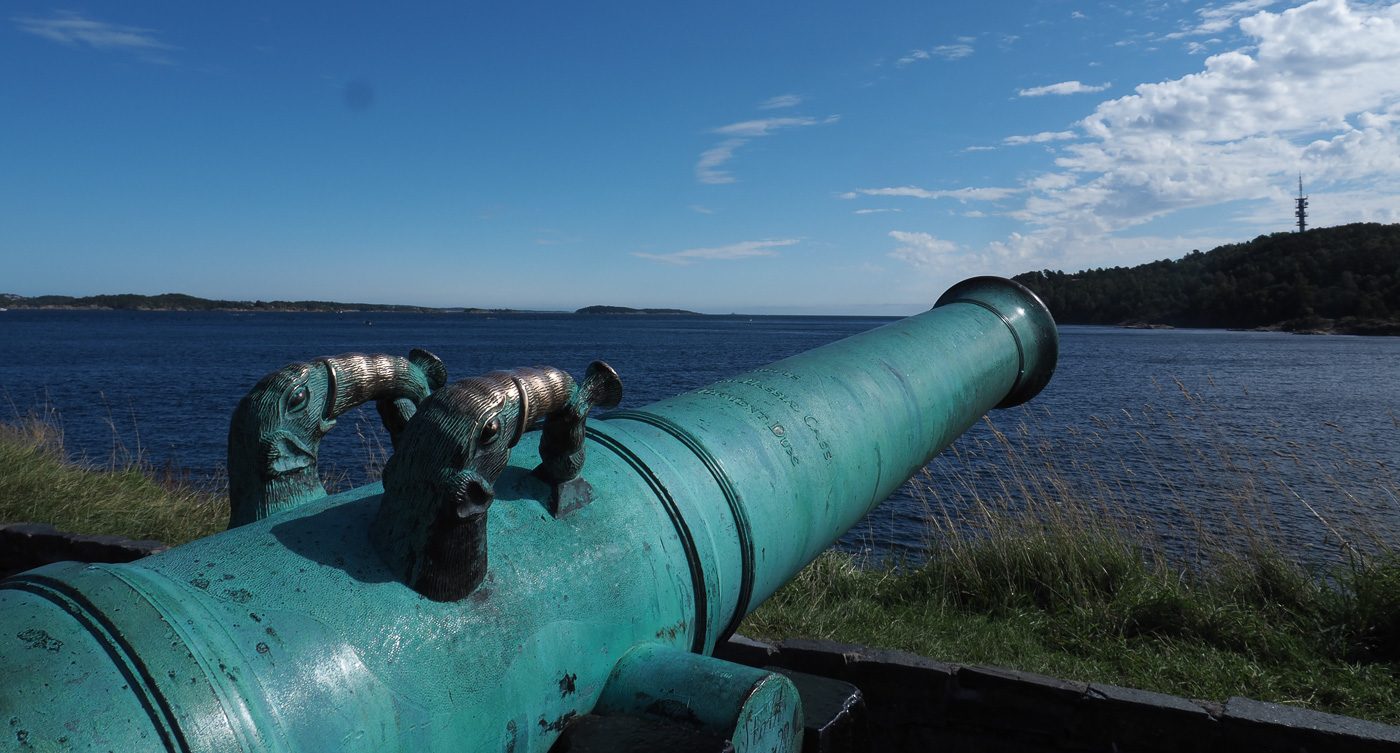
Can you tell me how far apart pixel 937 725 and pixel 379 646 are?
272 cm

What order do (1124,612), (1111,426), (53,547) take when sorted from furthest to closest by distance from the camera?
(1111,426), (53,547), (1124,612)

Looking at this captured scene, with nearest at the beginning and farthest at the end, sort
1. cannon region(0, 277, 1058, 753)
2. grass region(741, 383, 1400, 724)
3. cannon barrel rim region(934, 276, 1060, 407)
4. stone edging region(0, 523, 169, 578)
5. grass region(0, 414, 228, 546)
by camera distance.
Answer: cannon region(0, 277, 1058, 753)
grass region(741, 383, 1400, 724)
cannon barrel rim region(934, 276, 1060, 407)
stone edging region(0, 523, 169, 578)
grass region(0, 414, 228, 546)

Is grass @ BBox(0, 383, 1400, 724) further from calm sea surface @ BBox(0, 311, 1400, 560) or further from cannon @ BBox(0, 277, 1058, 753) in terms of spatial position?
cannon @ BBox(0, 277, 1058, 753)

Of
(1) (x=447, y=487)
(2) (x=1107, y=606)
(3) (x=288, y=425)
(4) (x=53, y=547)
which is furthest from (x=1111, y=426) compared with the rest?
(1) (x=447, y=487)

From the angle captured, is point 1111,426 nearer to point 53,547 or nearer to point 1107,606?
point 1107,606

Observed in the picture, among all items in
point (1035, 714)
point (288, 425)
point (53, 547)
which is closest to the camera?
point (288, 425)

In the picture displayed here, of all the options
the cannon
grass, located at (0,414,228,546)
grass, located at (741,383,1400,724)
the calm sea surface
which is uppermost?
the cannon

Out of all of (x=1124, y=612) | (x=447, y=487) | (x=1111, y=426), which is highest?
(x=447, y=487)

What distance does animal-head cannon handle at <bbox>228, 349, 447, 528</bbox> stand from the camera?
171 centimetres

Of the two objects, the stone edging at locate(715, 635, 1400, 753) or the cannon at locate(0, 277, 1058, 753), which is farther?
the stone edging at locate(715, 635, 1400, 753)

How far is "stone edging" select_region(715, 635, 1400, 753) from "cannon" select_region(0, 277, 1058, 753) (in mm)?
1350

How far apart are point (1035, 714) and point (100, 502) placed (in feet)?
21.0

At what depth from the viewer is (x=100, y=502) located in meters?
6.85

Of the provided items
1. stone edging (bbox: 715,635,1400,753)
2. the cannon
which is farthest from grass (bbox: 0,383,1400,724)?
the cannon
